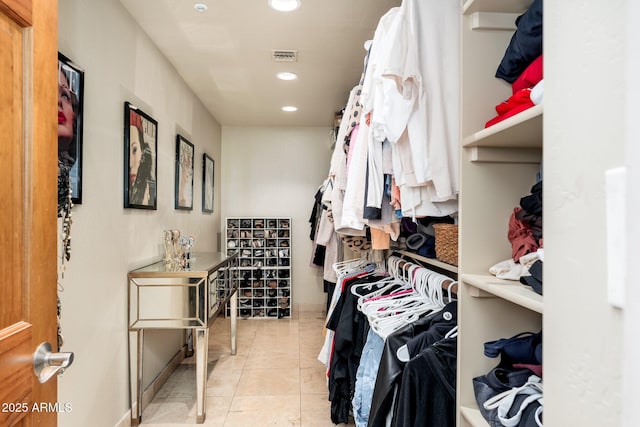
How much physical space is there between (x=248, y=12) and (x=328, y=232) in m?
2.31

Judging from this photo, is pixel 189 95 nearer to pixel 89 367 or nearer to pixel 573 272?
pixel 89 367

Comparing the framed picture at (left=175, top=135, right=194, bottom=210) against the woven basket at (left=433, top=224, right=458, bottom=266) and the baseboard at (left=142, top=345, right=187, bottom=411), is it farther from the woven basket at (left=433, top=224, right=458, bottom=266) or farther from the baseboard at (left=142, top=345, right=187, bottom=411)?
the woven basket at (left=433, top=224, right=458, bottom=266)

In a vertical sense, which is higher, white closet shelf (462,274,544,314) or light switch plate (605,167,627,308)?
light switch plate (605,167,627,308)

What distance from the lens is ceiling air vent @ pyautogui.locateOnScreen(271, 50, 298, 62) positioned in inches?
107

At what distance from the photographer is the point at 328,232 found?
400 centimetres

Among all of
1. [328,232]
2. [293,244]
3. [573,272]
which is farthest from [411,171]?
[293,244]

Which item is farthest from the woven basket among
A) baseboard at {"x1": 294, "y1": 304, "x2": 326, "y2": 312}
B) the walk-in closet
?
baseboard at {"x1": 294, "y1": 304, "x2": 326, "y2": 312}

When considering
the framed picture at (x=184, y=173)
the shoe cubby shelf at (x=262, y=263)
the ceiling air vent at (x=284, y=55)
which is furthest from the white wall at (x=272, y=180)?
the ceiling air vent at (x=284, y=55)

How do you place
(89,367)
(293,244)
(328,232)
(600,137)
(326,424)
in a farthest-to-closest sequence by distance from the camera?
(293,244) < (328,232) < (326,424) < (89,367) < (600,137)

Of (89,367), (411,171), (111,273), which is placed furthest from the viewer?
(111,273)

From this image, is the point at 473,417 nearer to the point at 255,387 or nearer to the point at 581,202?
the point at 581,202

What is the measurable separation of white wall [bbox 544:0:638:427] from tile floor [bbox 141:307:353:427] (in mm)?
1939

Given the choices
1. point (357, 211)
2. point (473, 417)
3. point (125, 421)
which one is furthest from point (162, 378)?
point (473, 417)

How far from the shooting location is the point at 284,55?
2771mm
